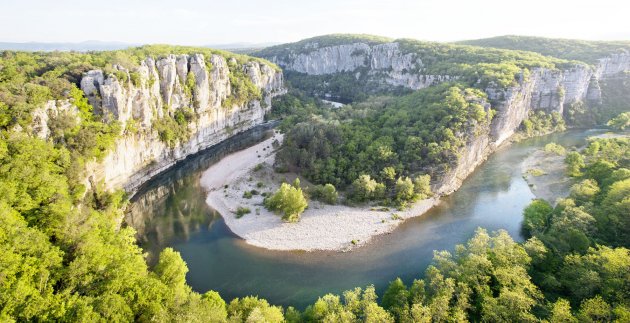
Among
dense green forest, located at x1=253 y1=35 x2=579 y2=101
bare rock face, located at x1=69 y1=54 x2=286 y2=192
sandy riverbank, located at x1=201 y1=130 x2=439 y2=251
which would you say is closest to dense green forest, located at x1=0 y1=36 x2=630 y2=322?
bare rock face, located at x1=69 y1=54 x2=286 y2=192

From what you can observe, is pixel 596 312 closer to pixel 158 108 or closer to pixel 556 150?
pixel 556 150

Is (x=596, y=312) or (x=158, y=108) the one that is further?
(x=158, y=108)

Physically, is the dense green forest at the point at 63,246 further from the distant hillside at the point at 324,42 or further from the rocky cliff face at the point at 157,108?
the distant hillside at the point at 324,42

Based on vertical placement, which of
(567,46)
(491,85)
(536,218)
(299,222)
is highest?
(567,46)

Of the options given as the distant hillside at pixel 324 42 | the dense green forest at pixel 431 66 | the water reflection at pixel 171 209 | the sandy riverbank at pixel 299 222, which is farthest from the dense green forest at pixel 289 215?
the distant hillside at pixel 324 42

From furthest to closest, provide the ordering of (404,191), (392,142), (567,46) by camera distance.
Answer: (567,46), (392,142), (404,191)

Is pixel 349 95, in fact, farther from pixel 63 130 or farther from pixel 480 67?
pixel 63 130

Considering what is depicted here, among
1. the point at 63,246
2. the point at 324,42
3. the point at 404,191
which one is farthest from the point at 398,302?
the point at 324,42

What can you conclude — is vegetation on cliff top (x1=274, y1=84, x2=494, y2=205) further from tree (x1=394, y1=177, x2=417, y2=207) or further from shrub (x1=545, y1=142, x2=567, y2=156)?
shrub (x1=545, y1=142, x2=567, y2=156)
